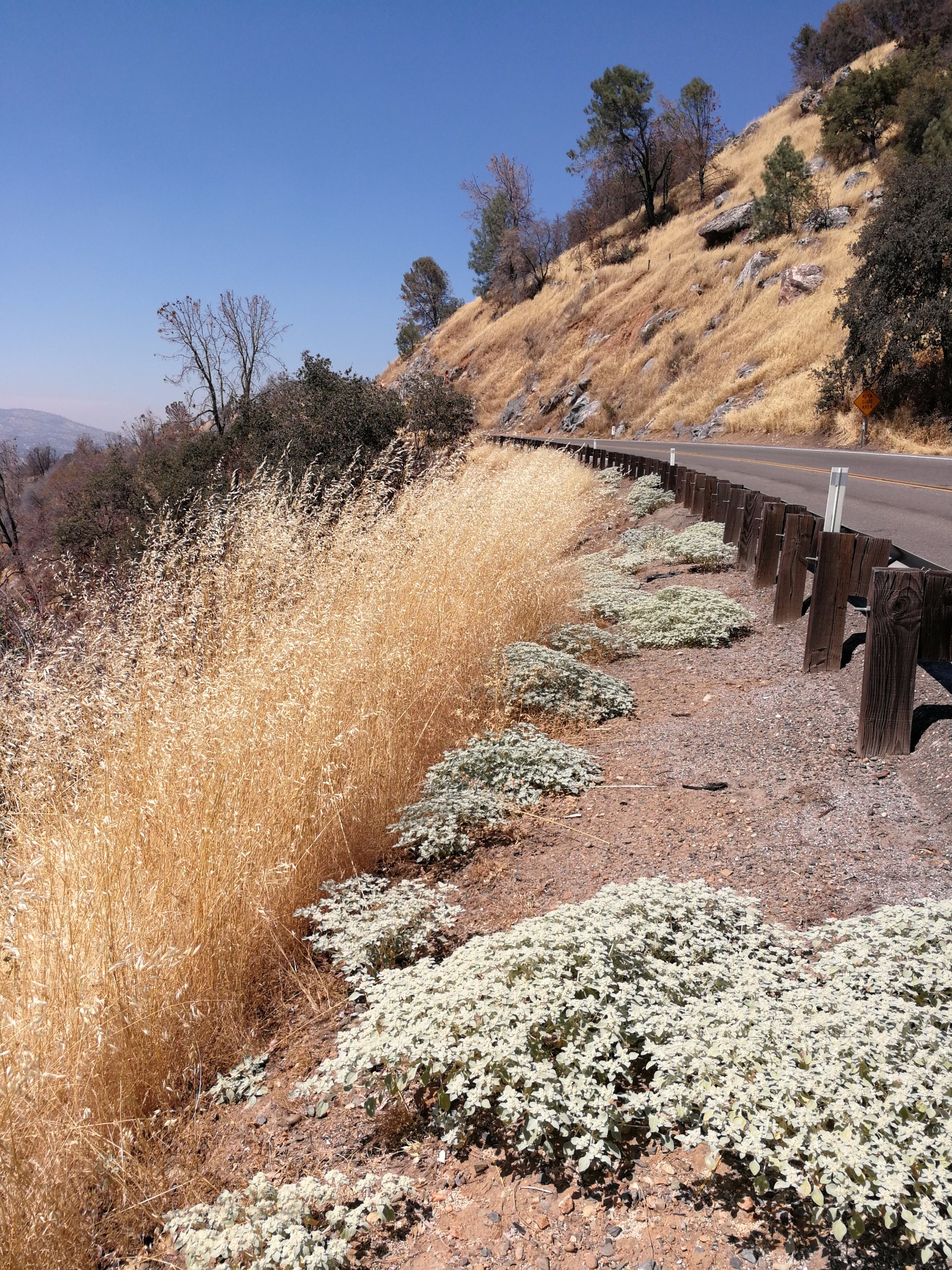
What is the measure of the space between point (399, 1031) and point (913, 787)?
8.01 feet

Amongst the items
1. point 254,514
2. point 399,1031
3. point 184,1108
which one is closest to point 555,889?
point 399,1031

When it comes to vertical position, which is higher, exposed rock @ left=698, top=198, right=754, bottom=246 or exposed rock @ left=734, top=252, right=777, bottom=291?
exposed rock @ left=698, top=198, right=754, bottom=246

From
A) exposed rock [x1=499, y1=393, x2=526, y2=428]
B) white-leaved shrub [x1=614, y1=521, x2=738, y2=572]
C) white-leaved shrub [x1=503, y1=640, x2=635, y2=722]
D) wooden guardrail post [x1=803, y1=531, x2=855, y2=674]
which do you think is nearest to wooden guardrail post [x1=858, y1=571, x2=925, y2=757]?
wooden guardrail post [x1=803, y1=531, x2=855, y2=674]

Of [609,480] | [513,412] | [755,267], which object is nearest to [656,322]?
[755,267]

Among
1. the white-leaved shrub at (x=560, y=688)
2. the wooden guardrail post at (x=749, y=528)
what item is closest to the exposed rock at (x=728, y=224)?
the wooden guardrail post at (x=749, y=528)

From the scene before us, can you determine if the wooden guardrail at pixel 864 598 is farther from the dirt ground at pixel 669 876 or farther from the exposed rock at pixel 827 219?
the exposed rock at pixel 827 219

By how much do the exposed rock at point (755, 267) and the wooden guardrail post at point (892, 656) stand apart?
34226 millimetres

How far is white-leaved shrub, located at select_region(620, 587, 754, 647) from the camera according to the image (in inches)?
230

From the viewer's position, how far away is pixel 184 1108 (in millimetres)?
2330

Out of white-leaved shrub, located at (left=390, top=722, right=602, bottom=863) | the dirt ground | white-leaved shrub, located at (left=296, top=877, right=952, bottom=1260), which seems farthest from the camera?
white-leaved shrub, located at (left=390, top=722, right=602, bottom=863)

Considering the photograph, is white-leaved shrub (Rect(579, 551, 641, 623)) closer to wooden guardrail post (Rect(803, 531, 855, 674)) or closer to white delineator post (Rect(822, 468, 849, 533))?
white delineator post (Rect(822, 468, 849, 533))

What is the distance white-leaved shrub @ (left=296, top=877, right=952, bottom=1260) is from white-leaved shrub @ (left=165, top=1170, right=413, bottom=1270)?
8.2 inches

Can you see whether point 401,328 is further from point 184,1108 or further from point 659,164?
point 184,1108

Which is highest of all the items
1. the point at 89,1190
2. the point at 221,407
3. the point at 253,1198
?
A: the point at 221,407
